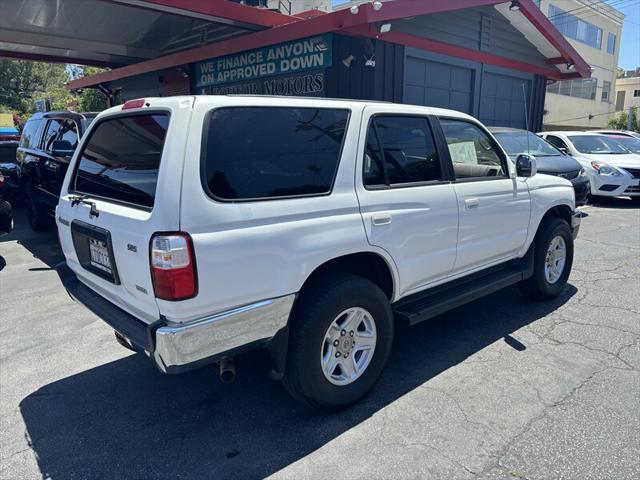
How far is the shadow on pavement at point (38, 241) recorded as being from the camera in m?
6.86

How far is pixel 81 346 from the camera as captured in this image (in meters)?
4.07

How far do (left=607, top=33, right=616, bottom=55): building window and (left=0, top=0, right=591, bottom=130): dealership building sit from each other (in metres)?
25.7

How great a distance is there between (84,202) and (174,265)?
1.17 m

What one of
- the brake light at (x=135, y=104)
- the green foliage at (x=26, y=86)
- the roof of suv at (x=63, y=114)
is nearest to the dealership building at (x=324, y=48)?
the roof of suv at (x=63, y=114)

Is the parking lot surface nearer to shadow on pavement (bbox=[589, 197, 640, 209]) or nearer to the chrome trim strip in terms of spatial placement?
the chrome trim strip

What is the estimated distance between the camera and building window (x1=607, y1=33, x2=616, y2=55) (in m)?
34.2

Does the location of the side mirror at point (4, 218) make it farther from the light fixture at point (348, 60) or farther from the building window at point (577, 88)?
the building window at point (577, 88)

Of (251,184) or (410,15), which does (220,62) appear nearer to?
(410,15)

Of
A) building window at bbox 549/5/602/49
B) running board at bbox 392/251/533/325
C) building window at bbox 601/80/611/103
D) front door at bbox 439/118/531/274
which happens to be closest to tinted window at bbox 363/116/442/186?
front door at bbox 439/118/531/274

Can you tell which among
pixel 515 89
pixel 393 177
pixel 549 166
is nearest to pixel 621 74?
pixel 515 89

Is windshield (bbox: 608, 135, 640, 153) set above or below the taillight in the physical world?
above

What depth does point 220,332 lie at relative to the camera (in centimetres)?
246

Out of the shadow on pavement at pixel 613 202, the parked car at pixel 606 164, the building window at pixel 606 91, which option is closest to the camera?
the parked car at pixel 606 164

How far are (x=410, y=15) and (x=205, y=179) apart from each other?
6.95 meters
